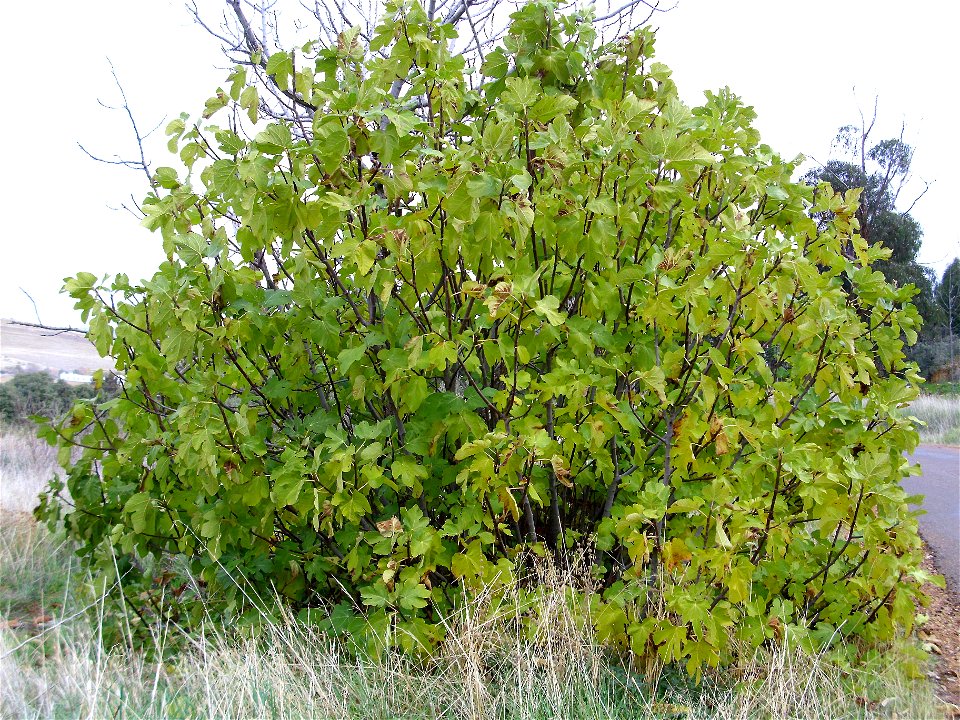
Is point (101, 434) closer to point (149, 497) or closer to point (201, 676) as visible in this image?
point (149, 497)

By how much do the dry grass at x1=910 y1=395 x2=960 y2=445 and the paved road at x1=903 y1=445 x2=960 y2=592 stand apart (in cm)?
318

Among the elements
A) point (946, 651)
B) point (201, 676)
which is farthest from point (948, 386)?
point (201, 676)

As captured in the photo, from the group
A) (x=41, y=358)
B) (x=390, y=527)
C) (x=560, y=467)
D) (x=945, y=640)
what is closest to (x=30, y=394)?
(x=41, y=358)

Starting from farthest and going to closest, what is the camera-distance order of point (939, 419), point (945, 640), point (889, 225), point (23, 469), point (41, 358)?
point (889, 225), point (939, 419), point (41, 358), point (23, 469), point (945, 640)

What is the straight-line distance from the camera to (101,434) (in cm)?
375

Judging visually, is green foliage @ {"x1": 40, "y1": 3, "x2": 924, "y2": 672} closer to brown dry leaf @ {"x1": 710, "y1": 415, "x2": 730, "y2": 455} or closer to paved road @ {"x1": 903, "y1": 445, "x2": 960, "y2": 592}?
brown dry leaf @ {"x1": 710, "y1": 415, "x2": 730, "y2": 455}

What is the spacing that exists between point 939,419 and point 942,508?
388 inches

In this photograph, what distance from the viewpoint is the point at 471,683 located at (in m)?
2.52

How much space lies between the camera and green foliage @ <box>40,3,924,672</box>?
254 centimetres

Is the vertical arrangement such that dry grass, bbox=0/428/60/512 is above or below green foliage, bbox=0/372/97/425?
below

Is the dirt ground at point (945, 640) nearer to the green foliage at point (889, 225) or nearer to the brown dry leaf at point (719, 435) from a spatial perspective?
the brown dry leaf at point (719, 435)

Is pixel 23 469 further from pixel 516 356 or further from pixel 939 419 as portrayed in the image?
pixel 939 419

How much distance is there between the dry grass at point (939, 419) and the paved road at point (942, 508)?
10.4 ft

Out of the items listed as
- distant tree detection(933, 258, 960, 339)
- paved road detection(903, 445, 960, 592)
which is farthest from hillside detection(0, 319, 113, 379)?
distant tree detection(933, 258, 960, 339)
